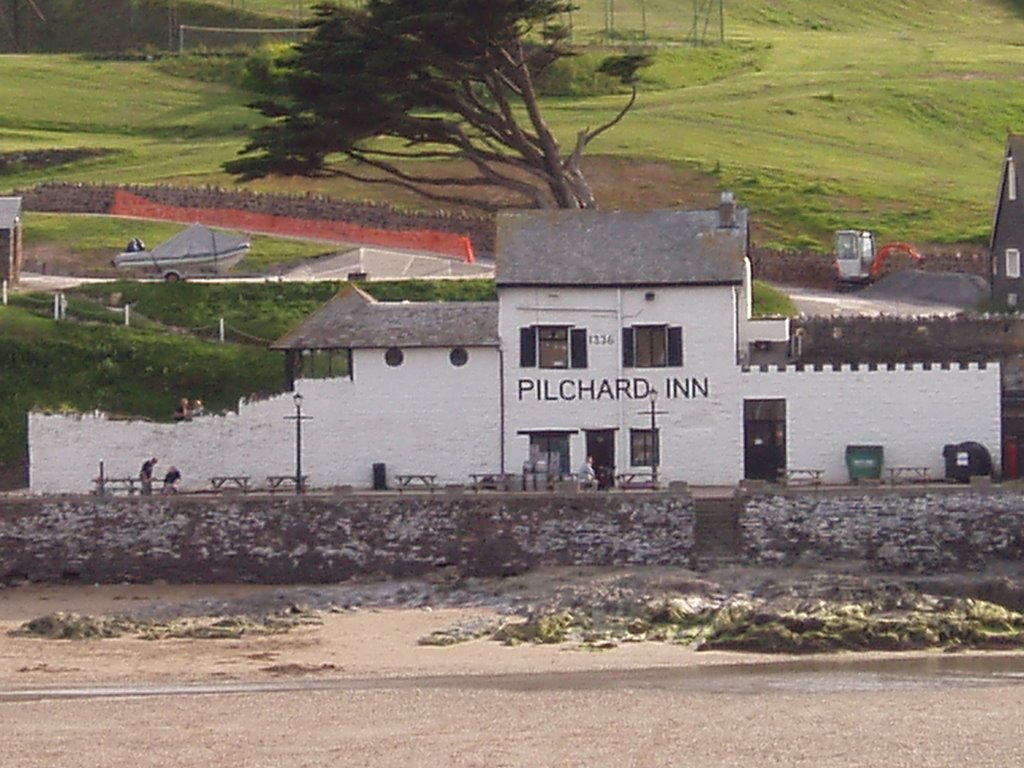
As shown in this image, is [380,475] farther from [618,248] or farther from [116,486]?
[618,248]

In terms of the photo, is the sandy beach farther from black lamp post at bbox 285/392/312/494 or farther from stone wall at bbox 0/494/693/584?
black lamp post at bbox 285/392/312/494

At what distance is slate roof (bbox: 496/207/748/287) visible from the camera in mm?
55094

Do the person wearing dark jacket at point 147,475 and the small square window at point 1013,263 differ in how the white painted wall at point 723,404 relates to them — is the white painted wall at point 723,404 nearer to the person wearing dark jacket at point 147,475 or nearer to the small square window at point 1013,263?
the person wearing dark jacket at point 147,475

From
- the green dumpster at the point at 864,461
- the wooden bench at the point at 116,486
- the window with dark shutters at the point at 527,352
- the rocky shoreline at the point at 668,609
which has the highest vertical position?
the window with dark shutters at the point at 527,352

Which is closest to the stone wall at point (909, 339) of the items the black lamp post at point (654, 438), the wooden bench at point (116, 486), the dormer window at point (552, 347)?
the black lamp post at point (654, 438)

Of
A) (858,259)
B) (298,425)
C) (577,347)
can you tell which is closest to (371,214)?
(858,259)

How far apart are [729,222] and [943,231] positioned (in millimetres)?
26309

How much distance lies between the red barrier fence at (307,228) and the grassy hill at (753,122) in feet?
9.92

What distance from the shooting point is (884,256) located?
74688mm

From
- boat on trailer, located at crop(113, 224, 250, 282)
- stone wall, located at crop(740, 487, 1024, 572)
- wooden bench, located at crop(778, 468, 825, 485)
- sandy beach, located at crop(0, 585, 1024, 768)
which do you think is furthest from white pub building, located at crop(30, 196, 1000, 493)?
boat on trailer, located at crop(113, 224, 250, 282)

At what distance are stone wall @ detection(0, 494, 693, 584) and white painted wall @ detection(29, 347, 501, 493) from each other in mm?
3630

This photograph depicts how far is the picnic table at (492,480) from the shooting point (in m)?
52.3

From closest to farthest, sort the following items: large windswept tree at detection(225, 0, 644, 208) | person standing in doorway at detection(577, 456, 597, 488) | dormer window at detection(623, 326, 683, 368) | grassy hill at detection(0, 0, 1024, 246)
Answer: person standing in doorway at detection(577, 456, 597, 488) → dormer window at detection(623, 326, 683, 368) → large windswept tree at detection(225, 0, 644, 208) → grassy hill at detection(0, 0, 1024, 246)

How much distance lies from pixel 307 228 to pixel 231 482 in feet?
85.7
